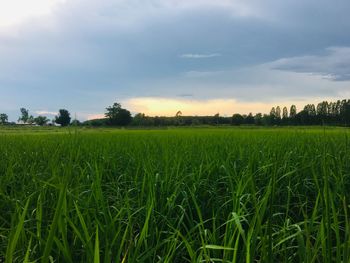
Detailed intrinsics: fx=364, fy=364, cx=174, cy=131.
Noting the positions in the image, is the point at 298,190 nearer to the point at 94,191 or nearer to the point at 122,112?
the point at 94,191

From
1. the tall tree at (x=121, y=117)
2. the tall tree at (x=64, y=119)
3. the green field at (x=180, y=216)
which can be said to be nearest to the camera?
the green field at (x=180, y=216)

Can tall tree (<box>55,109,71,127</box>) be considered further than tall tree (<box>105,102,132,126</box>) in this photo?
No

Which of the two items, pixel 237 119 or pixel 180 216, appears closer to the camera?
pixel 180 216

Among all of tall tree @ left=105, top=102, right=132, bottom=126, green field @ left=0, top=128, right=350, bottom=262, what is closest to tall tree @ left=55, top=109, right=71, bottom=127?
green field @ left=0, top=128, right=350, bottom=262

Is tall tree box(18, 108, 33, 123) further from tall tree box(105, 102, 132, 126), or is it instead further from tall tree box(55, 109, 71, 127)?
tall tree box(55, 109, 71, 127)

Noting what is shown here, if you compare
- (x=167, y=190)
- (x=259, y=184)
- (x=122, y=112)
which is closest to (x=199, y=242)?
(x=167, y=190)

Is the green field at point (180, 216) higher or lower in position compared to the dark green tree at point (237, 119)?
lower

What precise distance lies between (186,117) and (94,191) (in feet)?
296

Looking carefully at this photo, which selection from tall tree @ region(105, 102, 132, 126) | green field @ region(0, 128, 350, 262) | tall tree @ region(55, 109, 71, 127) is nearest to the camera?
green field @ region(0, 128, 350, 262)

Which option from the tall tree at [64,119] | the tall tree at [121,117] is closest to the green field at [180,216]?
the tall tree at [64,119]

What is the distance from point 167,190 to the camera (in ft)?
8.13

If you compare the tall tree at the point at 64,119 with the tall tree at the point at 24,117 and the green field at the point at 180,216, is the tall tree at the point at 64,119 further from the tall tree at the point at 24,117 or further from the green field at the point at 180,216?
the tall tree at the point at 24,117

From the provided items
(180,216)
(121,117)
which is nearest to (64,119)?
(180,216)

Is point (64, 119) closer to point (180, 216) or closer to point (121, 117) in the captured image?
point (180, 216)
